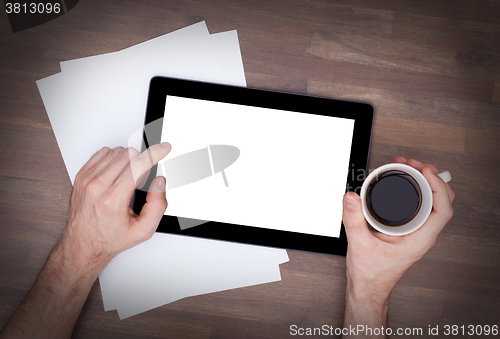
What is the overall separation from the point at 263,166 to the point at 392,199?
30 cm

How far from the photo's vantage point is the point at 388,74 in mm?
796

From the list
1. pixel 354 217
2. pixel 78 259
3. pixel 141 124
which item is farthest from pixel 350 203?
pixel 78 259

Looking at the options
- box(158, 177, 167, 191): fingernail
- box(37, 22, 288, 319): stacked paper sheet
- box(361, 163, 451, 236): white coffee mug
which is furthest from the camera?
box(37, 22, 288, 319): stacked paper sheet

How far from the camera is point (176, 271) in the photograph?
2.68 feet

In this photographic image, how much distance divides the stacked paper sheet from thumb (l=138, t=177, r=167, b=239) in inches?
4.1

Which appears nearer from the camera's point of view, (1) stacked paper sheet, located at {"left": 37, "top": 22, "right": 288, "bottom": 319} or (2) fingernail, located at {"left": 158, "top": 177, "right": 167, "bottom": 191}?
(2) fingernail, located at {"left": 158, "top": 177, "right": 167, "bottom": 191}

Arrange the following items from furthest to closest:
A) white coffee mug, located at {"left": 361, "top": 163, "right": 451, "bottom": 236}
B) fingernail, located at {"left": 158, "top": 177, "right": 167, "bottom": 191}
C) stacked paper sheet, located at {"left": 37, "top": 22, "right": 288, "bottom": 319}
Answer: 1. stacked paper sheet, located at {"left": 37, "top": 22, "right": 288, "bottom": 319}
2. fingernail, located at {"left": 158, "top": 177, "right": 167, "bottom": 191}
3. white coffee mug, located at {"left": 361, "top": 163, "right": 451, "bottom": 236}

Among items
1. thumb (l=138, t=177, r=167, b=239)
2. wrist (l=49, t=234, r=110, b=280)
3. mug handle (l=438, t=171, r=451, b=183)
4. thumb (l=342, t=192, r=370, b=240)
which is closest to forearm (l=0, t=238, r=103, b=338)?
wrist (l=49, t=234, r=110, b=280)

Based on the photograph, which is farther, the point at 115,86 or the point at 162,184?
the point at 115,86

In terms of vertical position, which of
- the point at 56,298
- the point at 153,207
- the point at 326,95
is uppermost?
the point at 326,95

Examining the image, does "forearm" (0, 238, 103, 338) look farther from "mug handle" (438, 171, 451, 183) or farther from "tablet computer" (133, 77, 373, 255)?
"mug handle" (438, 171, 451, 183)

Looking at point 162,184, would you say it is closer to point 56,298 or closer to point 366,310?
point 56,298

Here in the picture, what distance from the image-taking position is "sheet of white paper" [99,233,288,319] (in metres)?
0.81

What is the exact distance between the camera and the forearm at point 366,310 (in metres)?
0.75
